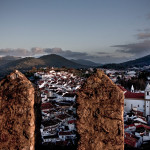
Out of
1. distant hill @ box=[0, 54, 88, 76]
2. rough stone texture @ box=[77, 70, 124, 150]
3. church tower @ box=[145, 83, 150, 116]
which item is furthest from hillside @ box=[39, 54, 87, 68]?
rough stone texture @ box=[77, 70, 124, 150]

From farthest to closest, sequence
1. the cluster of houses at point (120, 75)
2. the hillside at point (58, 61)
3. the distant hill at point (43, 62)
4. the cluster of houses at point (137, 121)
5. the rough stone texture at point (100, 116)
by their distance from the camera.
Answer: the hillside at point (58, 61), the distant hill at point (43, 62), the cluster of houses at point (120, 75), the cluster of houses at point (137, 121), the rough stone texture at point (100, 116)

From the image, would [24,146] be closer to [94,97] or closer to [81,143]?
[81,143]

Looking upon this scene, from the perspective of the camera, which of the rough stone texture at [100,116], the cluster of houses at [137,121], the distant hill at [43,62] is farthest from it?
the distant hill at [43,62]

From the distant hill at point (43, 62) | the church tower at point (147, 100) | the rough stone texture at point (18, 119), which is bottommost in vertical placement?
the church tower at point (147, 100)

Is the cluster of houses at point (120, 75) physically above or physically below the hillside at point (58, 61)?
below

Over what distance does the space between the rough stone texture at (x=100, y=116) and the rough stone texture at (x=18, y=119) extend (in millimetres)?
1545

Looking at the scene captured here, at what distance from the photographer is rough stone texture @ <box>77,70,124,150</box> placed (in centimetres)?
501

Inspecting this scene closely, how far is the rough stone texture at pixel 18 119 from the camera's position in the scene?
17.8 feet

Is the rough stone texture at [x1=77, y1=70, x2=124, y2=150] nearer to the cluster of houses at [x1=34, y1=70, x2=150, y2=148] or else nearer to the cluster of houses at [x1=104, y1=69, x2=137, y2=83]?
the cluster of houses at [x1=34, y1=70, x2=150, y2=148]

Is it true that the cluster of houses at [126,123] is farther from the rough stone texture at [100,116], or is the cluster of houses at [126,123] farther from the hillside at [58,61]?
the hillside at [58,61]

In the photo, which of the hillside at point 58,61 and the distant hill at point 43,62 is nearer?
the distant hill at point 43,62

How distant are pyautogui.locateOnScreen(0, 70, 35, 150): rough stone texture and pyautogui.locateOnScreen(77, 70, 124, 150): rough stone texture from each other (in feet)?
5.07

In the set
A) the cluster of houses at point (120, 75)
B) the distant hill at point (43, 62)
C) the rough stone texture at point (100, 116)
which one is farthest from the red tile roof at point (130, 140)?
the distant hill at point (43, 62)

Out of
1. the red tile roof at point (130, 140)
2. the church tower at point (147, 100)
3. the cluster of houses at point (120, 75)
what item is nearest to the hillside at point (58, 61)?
the cluster of houses at point (120, 75)
